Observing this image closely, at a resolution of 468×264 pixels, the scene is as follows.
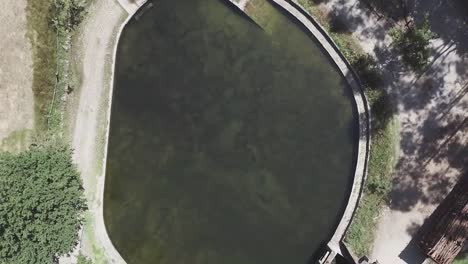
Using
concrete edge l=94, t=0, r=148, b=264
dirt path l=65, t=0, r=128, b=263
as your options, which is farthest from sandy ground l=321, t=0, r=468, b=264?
concrete edge l=94, t=0, r=148, b=264

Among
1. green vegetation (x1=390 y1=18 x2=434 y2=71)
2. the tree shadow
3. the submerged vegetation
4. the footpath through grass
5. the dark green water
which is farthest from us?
the dark green water

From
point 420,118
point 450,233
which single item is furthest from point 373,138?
point 450,233

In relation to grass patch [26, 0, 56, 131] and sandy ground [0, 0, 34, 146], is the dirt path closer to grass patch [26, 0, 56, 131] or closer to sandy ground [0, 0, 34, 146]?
grass patch [26, 0, 56, 131]

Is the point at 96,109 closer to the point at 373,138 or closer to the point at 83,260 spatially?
the point at 83,260

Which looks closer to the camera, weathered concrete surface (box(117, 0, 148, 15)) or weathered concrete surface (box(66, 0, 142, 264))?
weathered concrete surface (box(117, 0, 148, 15))

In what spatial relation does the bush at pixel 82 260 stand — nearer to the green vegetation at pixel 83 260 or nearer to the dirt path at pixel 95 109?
the green vegetation at pixel 83 260

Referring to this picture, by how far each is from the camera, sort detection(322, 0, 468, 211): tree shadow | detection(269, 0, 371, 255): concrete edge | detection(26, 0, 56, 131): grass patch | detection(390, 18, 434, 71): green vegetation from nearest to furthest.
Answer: detection(390, 18, 434, 71): green vegetation → detection(322, 0, 468, 211): tree shadow → detection(269, 0, 371, 255): concrete edge → detection(26, 0, 56, 131): grass patch

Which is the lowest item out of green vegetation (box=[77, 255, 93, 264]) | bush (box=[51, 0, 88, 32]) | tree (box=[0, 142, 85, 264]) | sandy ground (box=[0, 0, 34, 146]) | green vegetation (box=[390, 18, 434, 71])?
green vegetation (box=[77, 255, 93, 264])

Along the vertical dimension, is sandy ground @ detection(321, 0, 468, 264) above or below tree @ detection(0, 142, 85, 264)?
above

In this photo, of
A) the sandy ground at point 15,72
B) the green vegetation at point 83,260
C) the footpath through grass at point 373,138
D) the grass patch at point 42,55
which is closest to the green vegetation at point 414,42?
the footpath through grass at point 373,138
